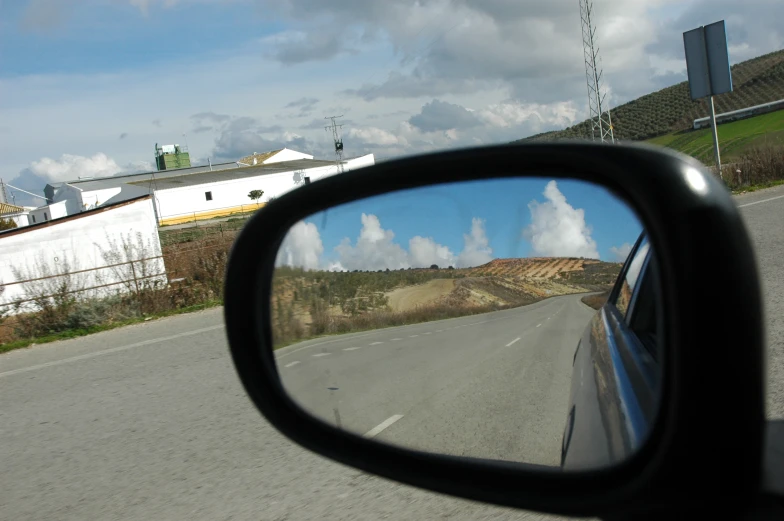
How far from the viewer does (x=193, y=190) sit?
72.7 meters

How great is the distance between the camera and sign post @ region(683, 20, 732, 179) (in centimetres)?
2050

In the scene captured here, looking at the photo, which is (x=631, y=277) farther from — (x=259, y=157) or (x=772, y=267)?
(x=259, y=157)

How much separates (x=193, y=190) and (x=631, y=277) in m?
74.4

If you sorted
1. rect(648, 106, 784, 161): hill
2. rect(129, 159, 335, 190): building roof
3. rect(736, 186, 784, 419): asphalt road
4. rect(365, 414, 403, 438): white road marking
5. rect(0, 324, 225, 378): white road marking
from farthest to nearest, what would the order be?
1. rect(129, 159, 335, 190): building roof
2. rect(648, 106, 784, 161): hill
3. rect(0, 324, 225, 378): white road marking
4. rect(736, 186, 784, 419): asphalt road
5. rect(365, 414, 403, 438): white road marking

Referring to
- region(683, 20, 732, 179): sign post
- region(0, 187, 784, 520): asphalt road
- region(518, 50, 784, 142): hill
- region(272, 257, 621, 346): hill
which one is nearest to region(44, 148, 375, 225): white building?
region(518, 50, 784, 142): hill

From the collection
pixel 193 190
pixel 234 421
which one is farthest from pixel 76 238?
pixel 193 190

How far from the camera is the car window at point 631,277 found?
4.38 feet

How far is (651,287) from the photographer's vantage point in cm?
136

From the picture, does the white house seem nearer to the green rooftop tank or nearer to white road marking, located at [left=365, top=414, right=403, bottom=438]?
the green rooftop tank

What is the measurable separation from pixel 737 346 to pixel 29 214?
8637 centimetres

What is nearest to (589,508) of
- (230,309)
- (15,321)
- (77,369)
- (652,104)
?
(230,309)

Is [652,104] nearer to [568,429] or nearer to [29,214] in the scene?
[568,429]

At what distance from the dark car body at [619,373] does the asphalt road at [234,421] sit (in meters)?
0.09

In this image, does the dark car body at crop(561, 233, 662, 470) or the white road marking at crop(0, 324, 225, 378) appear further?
the white road marking at crop(0, 324, 225, 378)
